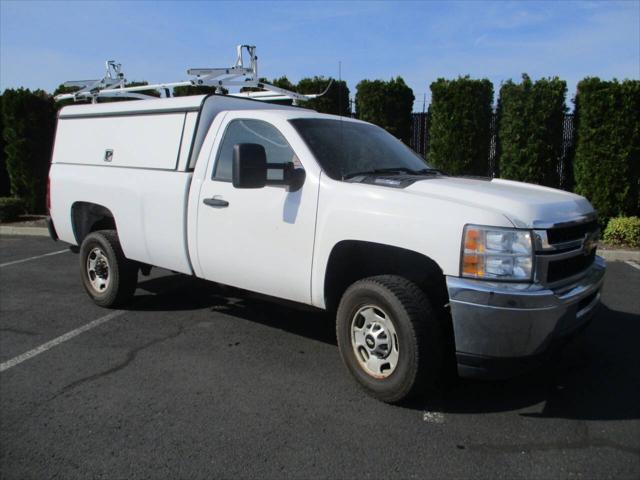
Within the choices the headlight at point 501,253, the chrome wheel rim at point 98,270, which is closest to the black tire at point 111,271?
the chrome wheel rim at point 98,270

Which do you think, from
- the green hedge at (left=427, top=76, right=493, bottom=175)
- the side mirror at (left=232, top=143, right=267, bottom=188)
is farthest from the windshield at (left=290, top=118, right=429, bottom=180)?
the green hedge at (left=427, top=76, right=493, bottom=175)

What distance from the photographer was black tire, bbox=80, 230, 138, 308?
5.40 m

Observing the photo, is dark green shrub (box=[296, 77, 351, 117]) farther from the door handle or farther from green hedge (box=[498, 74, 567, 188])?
the door handle

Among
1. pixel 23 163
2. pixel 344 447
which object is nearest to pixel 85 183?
pixel 344 447

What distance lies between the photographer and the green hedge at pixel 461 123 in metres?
10.4

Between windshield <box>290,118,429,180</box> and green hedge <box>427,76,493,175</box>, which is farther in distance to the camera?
green hedge <box>427,76,493,175</box>

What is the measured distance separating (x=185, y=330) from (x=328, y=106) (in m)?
7.90

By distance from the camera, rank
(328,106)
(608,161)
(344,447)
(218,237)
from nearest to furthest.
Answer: (344,447) < (218,237) < (608,161) < (328,106)

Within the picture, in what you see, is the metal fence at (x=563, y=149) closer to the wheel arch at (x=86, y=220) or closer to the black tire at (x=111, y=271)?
the wheel arch at (x=86, y=220)

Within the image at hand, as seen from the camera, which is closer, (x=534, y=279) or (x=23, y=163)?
(x=534, y=279)

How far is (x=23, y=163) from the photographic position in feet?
41.8

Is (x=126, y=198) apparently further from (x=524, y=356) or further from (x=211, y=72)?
(x=524, y=356)

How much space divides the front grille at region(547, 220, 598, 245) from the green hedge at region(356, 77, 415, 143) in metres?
8.09

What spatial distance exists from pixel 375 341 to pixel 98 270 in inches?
139
